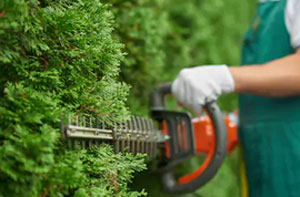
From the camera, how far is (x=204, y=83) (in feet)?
3.69

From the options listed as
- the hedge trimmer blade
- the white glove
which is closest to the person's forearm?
the white glove

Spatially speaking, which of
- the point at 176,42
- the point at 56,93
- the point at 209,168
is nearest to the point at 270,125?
the point at 209,168

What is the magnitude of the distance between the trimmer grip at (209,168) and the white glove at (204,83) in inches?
1.7

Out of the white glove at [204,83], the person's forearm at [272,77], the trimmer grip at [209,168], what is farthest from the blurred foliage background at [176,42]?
the person's forearm at [272,77]

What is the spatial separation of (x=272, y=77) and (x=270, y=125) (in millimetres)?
234

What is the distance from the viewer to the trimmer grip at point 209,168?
1180 millimetres

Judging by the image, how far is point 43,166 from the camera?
56 cm

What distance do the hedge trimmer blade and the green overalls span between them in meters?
0.42

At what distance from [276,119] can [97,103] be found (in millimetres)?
709

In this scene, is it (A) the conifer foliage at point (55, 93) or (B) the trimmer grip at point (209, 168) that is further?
(B) the trimmer grip at point (209, 168)

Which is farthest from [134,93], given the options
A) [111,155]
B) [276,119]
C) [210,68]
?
[111,155]

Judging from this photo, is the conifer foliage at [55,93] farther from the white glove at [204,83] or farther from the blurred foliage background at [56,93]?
the white glove at [204,83]

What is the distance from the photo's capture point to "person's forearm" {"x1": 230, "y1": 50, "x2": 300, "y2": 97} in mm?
1053

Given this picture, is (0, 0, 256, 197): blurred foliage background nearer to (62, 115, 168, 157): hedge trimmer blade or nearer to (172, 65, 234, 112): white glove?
(62, 115, 168, 157): hedge trimmer blade
